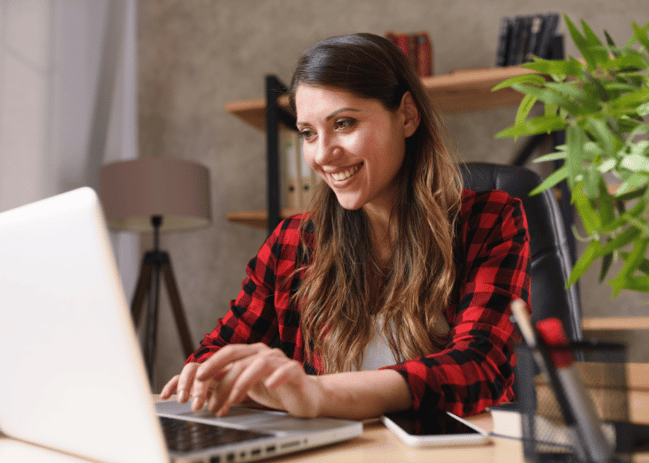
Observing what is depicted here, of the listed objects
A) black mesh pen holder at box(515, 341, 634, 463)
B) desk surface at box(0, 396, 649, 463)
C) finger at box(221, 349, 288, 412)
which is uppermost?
black mesh pen holder at box(515, 341, 634, 463)

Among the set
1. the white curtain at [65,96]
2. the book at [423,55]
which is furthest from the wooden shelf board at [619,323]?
the white curtain at [65,96]

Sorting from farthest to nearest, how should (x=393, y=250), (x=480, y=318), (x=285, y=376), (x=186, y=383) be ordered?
1. (x=393, y=250)
2. (x=480, y=318)
3. (x=186, y=383)
4. (x=285, y=376)

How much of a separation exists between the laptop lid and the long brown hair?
24.7 inches

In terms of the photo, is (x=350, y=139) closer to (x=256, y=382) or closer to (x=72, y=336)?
(x=256, y=382)

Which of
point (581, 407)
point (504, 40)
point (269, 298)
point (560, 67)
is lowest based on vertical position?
point (269, 298)

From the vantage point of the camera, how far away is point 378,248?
47.9 inches

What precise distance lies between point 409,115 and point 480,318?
517 millimetres

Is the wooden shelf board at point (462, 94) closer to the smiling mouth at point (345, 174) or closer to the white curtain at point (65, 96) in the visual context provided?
the white curtain at point (65, 96)

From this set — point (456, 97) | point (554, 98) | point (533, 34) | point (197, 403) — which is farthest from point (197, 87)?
point (554, 98)

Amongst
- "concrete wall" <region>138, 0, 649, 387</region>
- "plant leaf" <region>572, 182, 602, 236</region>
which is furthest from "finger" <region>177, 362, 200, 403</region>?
"concrete wall" <region>138, 0, 649, 387</region>

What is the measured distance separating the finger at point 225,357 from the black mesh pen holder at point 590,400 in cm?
33

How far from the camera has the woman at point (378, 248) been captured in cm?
97

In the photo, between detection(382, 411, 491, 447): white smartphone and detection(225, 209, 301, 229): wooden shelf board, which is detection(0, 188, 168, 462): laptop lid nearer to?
detection(382, 411, 491, 447): white smartphone

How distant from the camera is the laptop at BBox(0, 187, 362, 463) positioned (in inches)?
15.0
